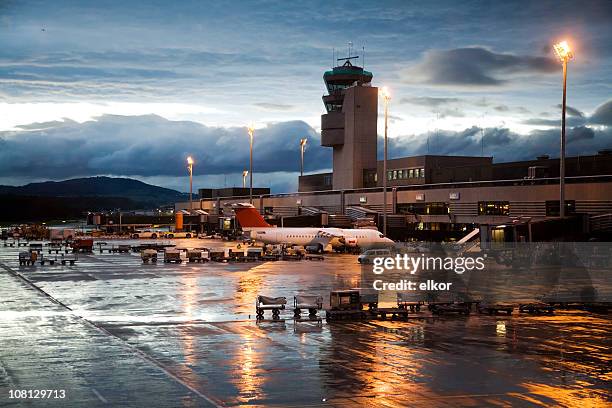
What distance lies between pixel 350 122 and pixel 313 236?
64.3 metres

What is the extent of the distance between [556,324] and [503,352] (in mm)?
9051

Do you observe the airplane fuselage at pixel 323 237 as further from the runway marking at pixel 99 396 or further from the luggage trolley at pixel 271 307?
the runway marking at pixel 99 396

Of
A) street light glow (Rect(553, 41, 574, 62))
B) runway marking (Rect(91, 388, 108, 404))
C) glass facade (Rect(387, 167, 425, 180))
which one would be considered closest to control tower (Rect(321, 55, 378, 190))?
glass facade (Rect(387, 167, 425, 180))

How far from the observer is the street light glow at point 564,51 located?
2461 inches

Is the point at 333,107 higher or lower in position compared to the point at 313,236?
higher

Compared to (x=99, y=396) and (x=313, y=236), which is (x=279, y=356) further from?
(x=313, y=236)

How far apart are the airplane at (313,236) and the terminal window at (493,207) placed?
12.1m

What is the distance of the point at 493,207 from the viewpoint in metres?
92.9

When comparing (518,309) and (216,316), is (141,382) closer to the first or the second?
(216,316)

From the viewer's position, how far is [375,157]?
520 feet

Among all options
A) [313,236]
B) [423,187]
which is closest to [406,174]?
[423,187]

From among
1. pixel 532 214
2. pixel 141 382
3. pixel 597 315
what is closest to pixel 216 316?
pixel 141 382

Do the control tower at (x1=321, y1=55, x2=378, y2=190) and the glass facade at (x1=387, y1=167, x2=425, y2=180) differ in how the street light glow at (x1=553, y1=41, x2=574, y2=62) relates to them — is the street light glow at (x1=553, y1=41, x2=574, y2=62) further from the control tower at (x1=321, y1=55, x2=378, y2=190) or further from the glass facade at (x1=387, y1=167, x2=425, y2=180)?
the control tower at (x1=321, y1=55, x2=378, y2=190)

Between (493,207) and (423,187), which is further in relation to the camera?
(423,187)
